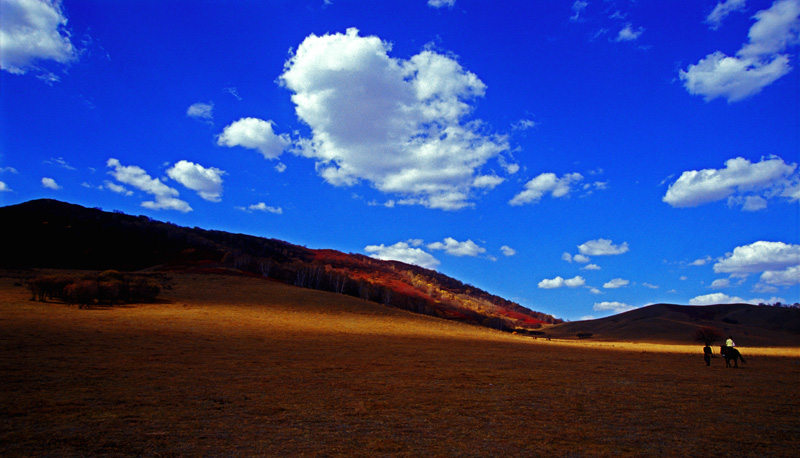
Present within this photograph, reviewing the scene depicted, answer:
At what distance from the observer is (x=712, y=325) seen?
68000mm

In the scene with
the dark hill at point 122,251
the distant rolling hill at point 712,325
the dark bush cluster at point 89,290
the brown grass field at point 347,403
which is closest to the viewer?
the brown grass field at point 347,403

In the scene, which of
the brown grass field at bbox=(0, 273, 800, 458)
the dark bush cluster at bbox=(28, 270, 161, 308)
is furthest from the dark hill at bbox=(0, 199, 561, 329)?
the brown grass field at bbox=(0, 273, 800, 458)

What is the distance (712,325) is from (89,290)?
84670mm

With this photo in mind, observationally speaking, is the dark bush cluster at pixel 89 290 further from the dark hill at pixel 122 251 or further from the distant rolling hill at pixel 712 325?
the distant rolling hill at pixel 712 325

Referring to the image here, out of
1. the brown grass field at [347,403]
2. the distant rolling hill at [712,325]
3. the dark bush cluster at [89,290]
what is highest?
the distant rolling hill at [712,325]

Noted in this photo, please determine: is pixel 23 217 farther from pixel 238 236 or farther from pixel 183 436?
pixel 183 436

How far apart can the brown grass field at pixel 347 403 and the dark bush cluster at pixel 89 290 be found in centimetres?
1159

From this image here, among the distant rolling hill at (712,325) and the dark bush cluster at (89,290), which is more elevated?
the distant rolling hill at (712,325)

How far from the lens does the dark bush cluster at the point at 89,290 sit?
106 ft

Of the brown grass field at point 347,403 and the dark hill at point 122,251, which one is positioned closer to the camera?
the brown grass field at point 347,403

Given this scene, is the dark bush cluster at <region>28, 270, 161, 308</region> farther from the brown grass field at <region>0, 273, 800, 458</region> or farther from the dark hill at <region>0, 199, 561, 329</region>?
the dark hill at <region>0, 199, 561, 329</region>

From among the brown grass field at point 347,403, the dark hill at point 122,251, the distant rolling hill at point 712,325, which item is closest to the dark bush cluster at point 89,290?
the brown grass field at point 347,403

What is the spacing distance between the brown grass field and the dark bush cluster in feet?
38.0

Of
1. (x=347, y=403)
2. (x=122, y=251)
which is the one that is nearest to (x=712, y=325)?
(x=347, y=403)
